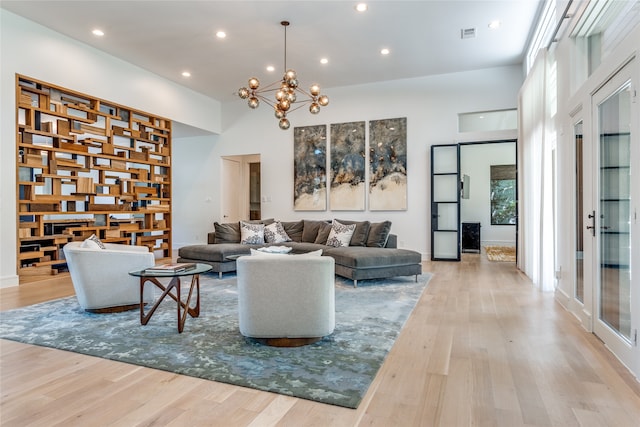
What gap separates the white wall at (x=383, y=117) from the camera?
23.5 feet

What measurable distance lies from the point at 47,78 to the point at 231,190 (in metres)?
4.73

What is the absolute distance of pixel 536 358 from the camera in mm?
2453

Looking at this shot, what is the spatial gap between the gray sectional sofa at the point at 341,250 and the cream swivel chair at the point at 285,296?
1449 millimetres

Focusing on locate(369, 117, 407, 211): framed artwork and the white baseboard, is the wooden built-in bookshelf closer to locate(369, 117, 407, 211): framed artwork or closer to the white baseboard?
the white baseboard

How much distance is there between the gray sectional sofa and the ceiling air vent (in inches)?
118

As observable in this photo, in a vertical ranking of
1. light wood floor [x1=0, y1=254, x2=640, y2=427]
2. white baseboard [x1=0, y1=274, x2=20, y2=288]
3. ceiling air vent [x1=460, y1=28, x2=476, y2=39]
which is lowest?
light wood floor [x1=0, y1=254, x2=640, y2=427]

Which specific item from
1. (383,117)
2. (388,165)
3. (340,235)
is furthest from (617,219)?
(383,117)

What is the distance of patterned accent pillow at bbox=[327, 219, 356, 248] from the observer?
5.95 metres

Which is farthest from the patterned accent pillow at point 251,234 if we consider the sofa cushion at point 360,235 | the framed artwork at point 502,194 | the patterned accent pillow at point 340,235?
the framed artwork at point 502,194

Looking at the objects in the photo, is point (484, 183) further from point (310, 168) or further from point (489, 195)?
point (310, 168)

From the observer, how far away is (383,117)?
775 cm

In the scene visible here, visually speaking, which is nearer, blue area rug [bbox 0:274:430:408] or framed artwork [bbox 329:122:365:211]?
blue area rug [bbox 0:274:430:408]

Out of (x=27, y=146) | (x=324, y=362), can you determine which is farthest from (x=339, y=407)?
(x=27, y=146)

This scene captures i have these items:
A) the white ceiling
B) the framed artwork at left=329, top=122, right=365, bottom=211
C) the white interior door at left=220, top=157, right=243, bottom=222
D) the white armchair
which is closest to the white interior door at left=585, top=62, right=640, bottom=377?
the white ceiling
